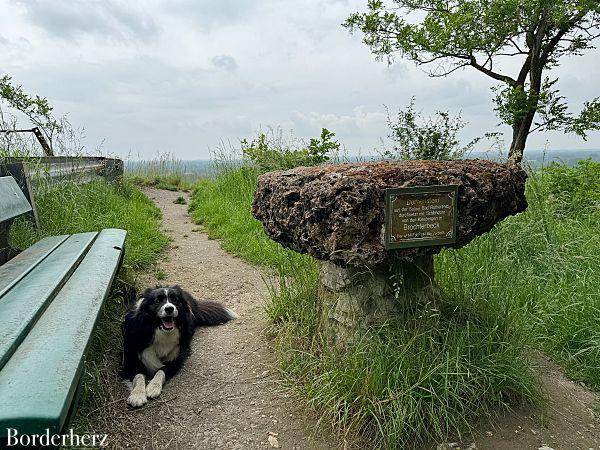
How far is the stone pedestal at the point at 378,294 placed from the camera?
120 inches

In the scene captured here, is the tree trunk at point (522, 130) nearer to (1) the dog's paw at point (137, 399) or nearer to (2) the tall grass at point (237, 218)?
(2) the tall grass at point (237, 218)

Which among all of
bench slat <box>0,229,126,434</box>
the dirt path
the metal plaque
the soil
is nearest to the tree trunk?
the soil

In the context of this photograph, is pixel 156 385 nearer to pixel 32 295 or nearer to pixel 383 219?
pixel 32 295

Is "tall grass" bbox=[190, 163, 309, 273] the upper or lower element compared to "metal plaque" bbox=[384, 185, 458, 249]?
lower

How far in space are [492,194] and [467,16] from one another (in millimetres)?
7334

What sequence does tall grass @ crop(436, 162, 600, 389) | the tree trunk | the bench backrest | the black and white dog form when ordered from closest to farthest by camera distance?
the black and white dog < tall grass @ crop(436, 162, 600, 389) < the bench backrest < the tree trunk

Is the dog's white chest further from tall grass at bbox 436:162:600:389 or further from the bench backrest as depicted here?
tall grass at bbox 436:162:600:389

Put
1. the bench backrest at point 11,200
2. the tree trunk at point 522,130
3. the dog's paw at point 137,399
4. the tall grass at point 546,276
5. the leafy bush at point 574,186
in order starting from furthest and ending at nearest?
the tree trunk at point 522,130, the leafy bush at point 574,186, the bench backrest at point 11,200, the tall grass at point 546,276, the dog's paw at point 137,399

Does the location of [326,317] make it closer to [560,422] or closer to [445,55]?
[560,422]

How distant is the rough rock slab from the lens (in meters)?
2.67

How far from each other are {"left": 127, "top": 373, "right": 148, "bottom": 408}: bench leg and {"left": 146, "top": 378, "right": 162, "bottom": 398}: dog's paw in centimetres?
3

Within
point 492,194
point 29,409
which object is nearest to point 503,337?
point 492,194

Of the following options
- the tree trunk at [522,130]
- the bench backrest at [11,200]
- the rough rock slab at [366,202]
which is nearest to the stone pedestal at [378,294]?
the rough rock slab at [366,202]

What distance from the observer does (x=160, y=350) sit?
3.43 m
